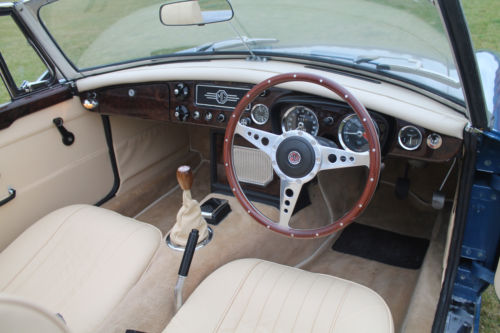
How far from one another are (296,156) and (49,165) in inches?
57.2

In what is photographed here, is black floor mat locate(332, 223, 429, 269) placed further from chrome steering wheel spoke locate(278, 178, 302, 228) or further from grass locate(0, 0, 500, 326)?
chrome steering wheel spoke locate(278, 178, 302, 228)

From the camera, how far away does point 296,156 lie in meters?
1.63

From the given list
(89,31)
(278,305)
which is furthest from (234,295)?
(89,31)

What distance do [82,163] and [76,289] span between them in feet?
3.46

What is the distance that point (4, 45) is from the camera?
212cm

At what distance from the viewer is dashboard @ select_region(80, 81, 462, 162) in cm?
176

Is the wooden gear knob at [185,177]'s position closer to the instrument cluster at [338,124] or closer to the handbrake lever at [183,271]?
the handbrake lever at [183,271]

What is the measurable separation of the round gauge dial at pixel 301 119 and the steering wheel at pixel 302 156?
187 mm

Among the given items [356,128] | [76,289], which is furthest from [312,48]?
[76,289]

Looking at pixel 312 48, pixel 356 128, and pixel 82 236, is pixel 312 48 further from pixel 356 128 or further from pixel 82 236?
pixel 82 236

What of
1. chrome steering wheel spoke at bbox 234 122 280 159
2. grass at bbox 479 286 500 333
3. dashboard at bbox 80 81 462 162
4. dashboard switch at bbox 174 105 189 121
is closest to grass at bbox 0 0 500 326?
grass at bbox 479 286 500 333

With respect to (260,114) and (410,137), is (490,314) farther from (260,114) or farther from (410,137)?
(260,114)

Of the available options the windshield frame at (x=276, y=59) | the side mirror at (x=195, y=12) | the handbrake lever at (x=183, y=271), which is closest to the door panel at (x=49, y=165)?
the windshield frame at (x=276, y=59)

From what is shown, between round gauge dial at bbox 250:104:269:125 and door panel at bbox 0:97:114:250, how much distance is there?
3.55ft
